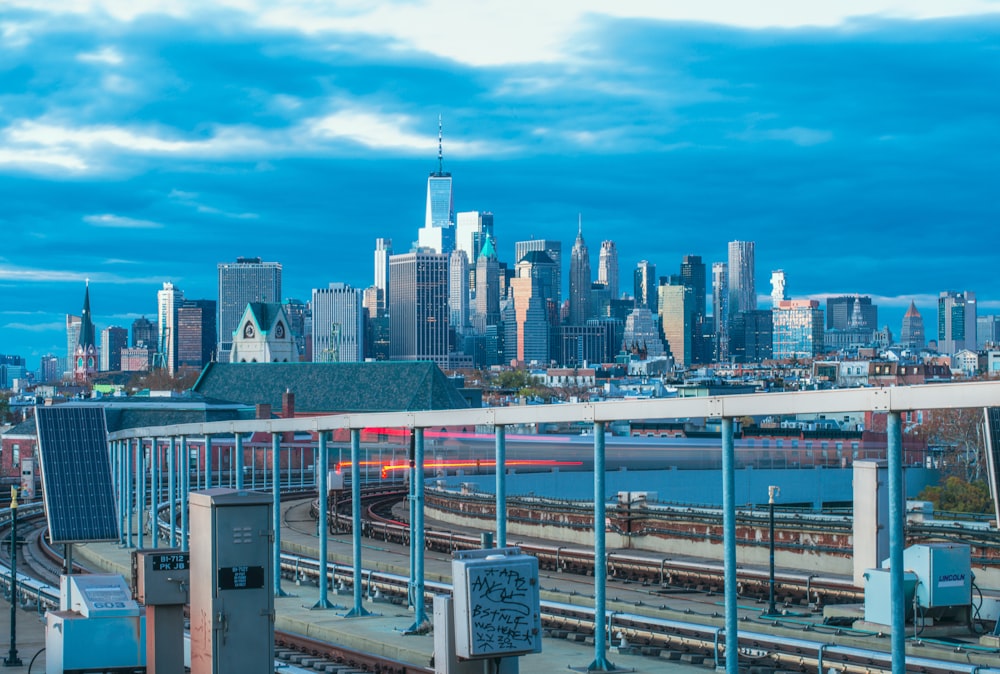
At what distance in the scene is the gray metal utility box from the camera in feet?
50.7

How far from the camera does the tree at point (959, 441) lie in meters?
87.1

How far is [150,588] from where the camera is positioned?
54.8 feet

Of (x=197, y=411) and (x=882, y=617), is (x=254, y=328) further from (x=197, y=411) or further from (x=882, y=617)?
(x=882, y=617)

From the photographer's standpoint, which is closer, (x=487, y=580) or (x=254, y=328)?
(x=487, y=580)

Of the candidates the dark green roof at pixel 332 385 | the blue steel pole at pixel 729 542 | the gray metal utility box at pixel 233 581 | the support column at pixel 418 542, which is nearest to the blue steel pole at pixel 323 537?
the support column at pixel 418 542

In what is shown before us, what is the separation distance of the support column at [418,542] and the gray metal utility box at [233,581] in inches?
378

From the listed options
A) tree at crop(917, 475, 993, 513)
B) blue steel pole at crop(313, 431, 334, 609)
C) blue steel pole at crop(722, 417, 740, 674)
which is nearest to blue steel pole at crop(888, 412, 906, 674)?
blue steel pole at crop(722, 417, 740, 674)

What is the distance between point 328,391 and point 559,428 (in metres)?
29.3

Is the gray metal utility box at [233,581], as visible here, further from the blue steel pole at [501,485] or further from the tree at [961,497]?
the tree at [961,497]

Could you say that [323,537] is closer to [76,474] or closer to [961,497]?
[76,474]

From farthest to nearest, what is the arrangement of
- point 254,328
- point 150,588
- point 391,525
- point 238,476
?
1. point 254,328
2. point 391,525
3. point 238,476
4. point 150,588

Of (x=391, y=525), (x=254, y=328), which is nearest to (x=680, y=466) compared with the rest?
(x=391, y=525)

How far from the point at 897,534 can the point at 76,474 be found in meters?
21.7

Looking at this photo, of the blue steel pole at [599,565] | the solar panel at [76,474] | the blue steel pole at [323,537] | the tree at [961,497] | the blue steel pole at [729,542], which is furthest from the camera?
the tree at [961,497]
